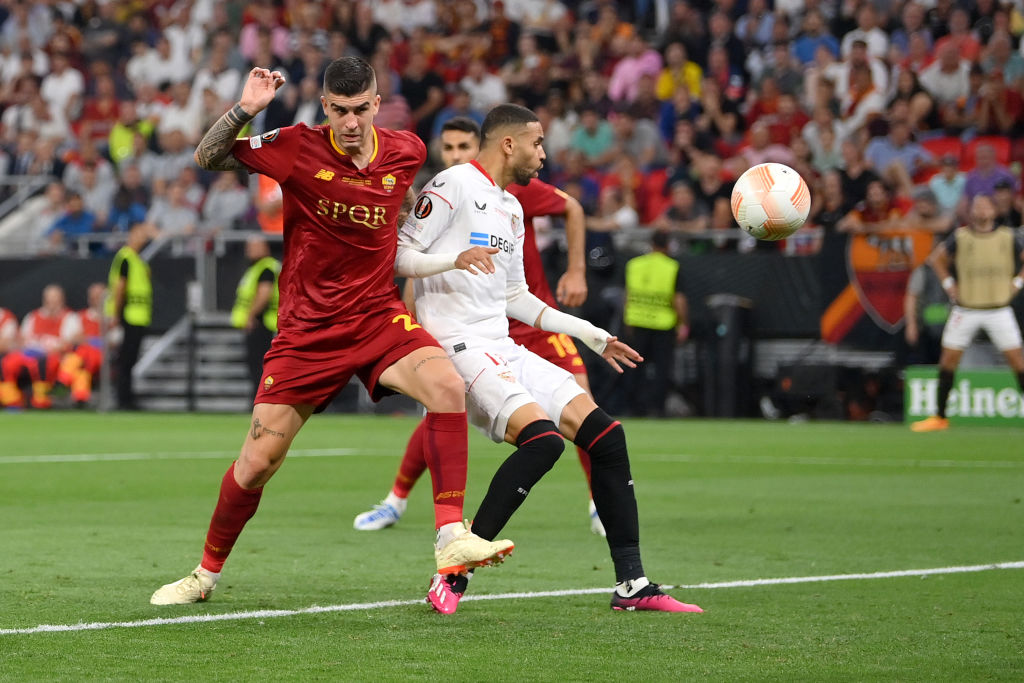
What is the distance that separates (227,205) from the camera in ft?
77.4

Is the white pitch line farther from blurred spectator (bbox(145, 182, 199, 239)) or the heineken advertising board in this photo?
blurred spectator (bbox(145, 182, 199, 239))

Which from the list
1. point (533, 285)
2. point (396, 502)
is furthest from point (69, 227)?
point (533, 285)

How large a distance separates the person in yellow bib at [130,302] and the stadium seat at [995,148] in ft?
36.7

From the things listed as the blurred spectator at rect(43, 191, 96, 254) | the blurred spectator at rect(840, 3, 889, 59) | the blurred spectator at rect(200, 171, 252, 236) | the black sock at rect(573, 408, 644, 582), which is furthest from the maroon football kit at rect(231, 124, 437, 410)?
the blurred spectator at rect(43, 191, 96, 254)

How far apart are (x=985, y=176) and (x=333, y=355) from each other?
13.8 meters

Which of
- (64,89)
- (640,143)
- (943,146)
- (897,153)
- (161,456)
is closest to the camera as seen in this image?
(161,456)

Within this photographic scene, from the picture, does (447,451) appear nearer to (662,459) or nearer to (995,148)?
(662,459)

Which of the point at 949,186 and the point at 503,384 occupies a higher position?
the point at 949,186

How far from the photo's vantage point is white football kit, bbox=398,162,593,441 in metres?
6.58

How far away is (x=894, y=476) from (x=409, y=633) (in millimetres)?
7670

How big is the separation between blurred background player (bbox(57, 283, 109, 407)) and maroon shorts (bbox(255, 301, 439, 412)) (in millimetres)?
17384

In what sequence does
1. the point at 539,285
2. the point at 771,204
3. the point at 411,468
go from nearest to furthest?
the point at 771,204
the point at 539,285
the point at 411,468

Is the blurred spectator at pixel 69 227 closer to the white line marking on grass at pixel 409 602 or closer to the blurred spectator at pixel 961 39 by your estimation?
the blurred spectator at pixel 961 39

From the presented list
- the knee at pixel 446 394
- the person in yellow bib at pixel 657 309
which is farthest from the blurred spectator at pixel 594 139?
the knee at pixel 446 394
